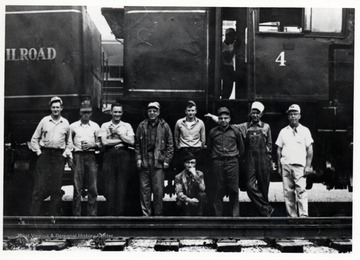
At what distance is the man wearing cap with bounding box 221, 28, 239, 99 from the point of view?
614 centimetres

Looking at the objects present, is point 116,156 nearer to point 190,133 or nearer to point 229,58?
point 190,133

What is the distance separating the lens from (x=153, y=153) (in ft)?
19.1

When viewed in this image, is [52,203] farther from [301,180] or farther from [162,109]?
[301,180]

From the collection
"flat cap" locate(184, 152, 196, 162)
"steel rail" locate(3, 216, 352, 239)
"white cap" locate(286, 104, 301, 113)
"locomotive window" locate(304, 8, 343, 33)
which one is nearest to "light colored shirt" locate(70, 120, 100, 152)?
"steel rail" locate(3, 216, 352, 239)

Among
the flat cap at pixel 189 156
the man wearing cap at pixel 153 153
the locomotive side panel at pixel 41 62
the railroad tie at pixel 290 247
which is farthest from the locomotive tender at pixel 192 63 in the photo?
the railroad tie at pixel 290 247

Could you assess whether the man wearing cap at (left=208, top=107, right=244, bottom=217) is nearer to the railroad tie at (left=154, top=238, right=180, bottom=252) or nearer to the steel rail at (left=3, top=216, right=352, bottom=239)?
the steel rail at (left=3, top=216, right=352, bottom=239)

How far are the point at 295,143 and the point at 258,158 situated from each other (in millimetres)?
454

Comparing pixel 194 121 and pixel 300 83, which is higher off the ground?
pixel 300 83

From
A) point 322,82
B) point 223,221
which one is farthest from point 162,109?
point 322,82

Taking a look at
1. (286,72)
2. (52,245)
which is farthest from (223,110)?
(52,245)

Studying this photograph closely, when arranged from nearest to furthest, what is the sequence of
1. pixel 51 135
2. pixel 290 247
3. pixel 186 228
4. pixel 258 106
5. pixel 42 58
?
pixel 290 247, pixel 186 228, pixel 51 135, pixel 258 106, pixel 42 58

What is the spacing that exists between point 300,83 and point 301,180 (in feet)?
3.74

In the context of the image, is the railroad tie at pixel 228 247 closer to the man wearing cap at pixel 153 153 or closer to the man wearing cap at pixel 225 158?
the man wearing cap at pixel 225 158

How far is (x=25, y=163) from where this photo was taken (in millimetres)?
6121
